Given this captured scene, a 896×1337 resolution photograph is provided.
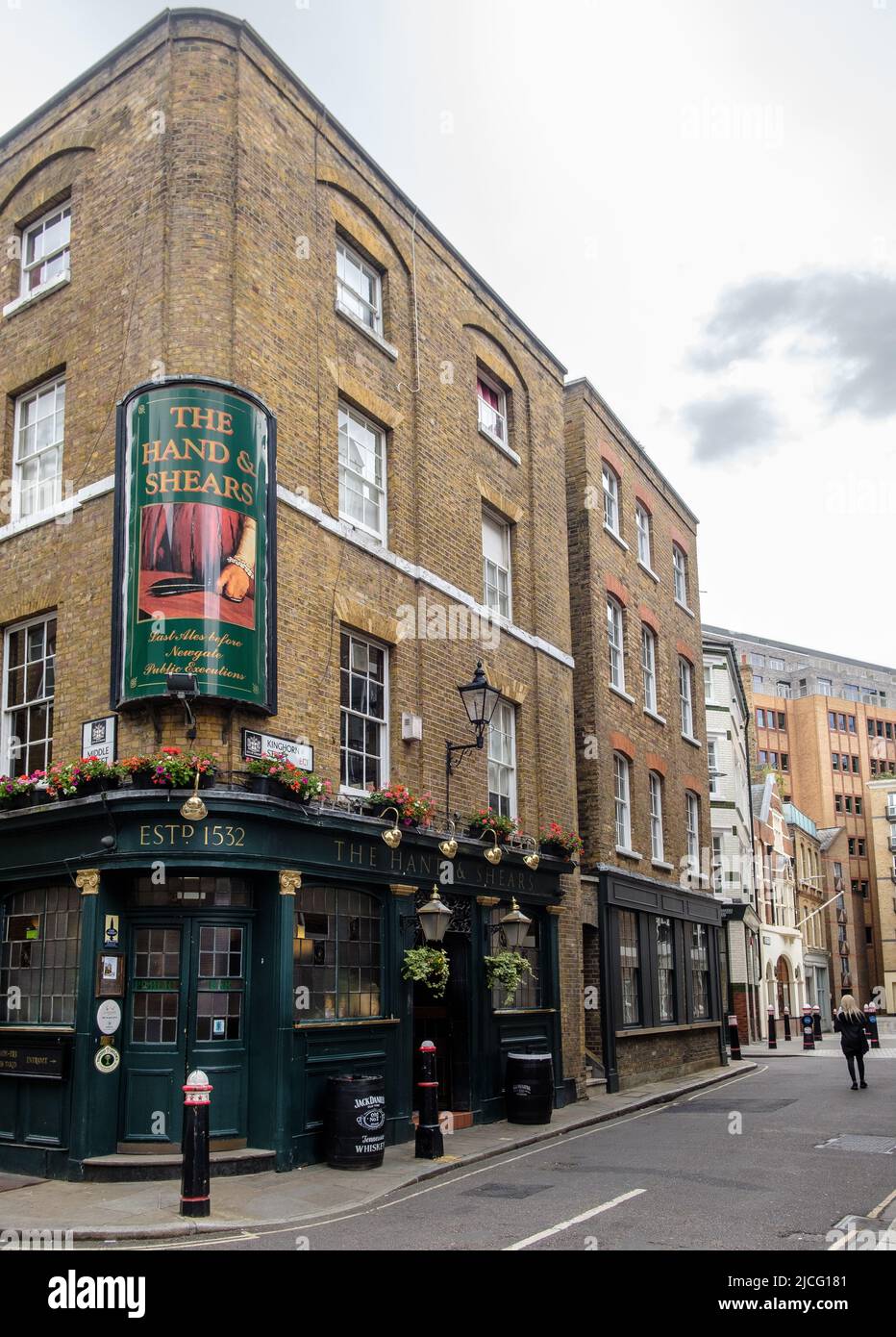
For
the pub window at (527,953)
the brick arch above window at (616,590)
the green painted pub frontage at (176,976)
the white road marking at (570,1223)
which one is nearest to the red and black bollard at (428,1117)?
the green painted pub frontage at (176,976)

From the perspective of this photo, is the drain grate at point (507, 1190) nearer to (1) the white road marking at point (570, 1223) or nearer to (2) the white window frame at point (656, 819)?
(1) the white road marking at point (570, 1223)

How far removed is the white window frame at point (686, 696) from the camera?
28.3 m

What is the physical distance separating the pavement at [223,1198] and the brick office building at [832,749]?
72.0 m

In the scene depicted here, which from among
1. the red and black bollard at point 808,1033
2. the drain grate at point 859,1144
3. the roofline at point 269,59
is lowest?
the red and black bollard at point 808,1033

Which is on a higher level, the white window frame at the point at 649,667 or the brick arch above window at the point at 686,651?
the brick arch above window at the point at 686,651

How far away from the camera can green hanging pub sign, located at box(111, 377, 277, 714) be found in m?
11.9

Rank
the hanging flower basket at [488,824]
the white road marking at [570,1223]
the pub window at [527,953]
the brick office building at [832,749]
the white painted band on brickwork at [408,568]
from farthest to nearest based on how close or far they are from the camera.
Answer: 1. the brick office building at [832,749]
2. the pub window at [527,953]
3. the hanging flower basket at [488,824]
4. the white painted band on brickwork at [408,568]
5. the white road marking at [570,1223]

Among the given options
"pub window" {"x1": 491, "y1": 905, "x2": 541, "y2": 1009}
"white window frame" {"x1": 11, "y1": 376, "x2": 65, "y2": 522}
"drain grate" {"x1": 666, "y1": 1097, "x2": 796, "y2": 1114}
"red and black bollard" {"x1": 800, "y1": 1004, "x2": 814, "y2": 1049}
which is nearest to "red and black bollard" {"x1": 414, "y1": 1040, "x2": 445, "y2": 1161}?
"pub window" {"x1": 491, "y1": 905, "x2": 541, "y2": 1009}

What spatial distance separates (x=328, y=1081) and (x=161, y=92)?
11.2 metres

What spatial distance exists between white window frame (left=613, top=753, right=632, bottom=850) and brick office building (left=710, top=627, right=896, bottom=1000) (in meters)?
60.3

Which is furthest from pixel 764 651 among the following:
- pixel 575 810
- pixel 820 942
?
pixel 575 810

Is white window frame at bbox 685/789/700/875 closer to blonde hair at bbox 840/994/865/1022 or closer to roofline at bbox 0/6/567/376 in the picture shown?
blonde hair at bbox 840/994/865/1022

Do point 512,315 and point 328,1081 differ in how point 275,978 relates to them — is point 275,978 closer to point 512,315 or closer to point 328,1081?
point 328,1081

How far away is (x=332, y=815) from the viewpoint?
42.4 feet
